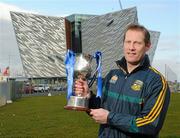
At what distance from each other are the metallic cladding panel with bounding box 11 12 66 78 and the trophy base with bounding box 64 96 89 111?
403 feet

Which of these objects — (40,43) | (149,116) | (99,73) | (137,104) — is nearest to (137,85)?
(137,104)

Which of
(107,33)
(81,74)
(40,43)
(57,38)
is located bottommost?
(81,74)

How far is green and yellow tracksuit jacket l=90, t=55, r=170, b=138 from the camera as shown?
3.69m

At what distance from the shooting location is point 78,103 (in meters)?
3.79

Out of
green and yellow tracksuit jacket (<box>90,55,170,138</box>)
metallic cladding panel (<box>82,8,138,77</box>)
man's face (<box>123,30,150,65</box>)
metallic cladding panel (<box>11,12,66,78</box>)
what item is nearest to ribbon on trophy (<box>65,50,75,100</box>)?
green and yellow tracksuit jacket (<box>90,55,170,138</box>)

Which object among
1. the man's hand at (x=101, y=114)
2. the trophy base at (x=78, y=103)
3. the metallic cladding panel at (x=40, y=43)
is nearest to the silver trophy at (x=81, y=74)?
the trophy base at (x=78, y=103)

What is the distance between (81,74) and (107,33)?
396ft

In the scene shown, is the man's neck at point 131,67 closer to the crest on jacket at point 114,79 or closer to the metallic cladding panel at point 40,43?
the crest on jacket at point 114,79

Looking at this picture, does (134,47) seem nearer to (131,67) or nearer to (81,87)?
(131,67)

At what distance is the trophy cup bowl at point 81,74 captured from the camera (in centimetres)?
380

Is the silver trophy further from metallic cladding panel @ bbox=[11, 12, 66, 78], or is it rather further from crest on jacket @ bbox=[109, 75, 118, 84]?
metallic cladding panel @ bbox=[11, 12, 66, 78]

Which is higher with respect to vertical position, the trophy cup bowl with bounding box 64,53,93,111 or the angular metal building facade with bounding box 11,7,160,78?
the angular metal building facade with bounding box 11,7,160,78

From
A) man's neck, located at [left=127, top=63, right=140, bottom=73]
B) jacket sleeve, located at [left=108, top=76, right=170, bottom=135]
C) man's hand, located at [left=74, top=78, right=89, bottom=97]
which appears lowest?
jacket sleeve, located at [left=108, top=76, right=170, bottom=135]

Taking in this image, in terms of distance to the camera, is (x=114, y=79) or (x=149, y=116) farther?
(x=114, y=79)
